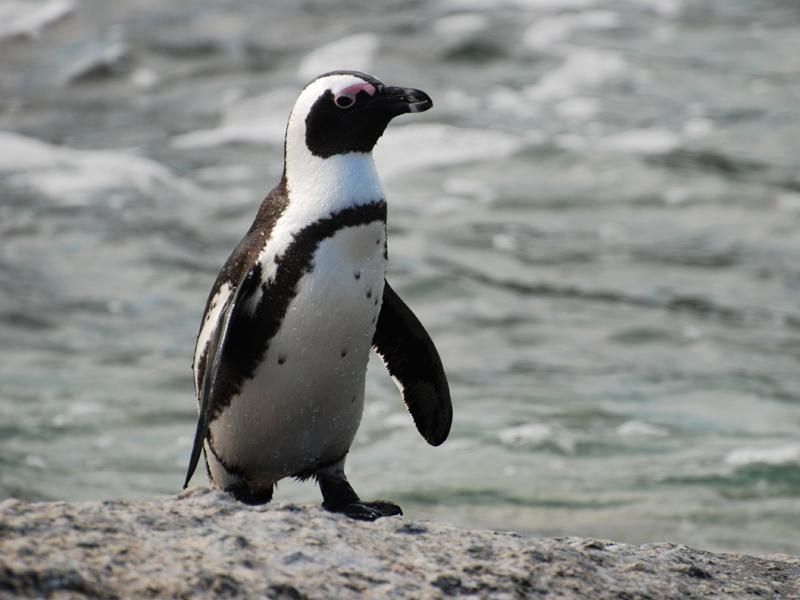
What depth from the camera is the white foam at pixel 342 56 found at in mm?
14891

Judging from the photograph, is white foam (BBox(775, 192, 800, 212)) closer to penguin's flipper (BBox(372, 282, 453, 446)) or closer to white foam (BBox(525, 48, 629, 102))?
white foam (BBox(525, 48, 629, 102))

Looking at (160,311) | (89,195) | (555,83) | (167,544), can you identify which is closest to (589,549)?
(167,544)

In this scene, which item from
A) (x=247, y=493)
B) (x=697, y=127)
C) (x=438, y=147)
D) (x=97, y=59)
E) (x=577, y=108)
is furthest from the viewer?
(x=97, y=59)

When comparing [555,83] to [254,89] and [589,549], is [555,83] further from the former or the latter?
[589,549]

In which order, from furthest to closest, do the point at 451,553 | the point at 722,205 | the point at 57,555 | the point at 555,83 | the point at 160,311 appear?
the point at 555,83 < the point at 722,205 < the point at 160,311 < the point at 451,553 < the point at 57,555

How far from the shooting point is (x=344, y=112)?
3674 mm

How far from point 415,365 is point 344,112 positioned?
0.87 m

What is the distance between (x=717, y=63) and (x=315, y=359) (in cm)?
1210

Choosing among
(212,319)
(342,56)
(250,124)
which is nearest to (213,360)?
(212,319)

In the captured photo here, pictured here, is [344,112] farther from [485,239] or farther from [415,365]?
[485,239]

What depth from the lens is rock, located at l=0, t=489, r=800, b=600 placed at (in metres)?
2.50

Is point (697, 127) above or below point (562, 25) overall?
below

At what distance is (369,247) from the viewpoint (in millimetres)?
3592

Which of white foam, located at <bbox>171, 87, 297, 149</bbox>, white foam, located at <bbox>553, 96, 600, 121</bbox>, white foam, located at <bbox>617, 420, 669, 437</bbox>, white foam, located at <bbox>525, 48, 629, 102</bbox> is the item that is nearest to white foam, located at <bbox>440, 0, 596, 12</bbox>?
white foam, located at <bbox>525, 48, 629, 102</bbox>
